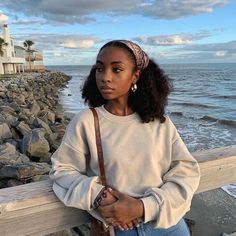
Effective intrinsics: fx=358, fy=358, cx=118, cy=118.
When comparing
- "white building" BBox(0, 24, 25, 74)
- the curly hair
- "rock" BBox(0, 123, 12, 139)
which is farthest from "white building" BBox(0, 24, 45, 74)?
the curly hair

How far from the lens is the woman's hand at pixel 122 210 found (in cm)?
157

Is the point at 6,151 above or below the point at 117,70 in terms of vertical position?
below

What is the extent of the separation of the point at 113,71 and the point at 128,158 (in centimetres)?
43

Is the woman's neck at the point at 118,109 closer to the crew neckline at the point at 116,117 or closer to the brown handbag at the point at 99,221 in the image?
the crew neckline at the point at 116,117

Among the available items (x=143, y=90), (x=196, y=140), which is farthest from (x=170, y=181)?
(x=196, y=140)

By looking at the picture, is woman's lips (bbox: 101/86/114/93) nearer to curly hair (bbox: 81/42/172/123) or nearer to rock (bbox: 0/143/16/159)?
curly hair (bbox: 81/42/172/123)

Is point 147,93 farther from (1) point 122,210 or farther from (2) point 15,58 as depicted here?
(2) point 15,58

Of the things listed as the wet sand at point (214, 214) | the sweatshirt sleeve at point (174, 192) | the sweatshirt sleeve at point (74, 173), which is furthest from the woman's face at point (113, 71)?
the wet sand at point (214, 214)

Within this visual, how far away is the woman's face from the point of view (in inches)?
69.1

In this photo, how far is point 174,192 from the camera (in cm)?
171

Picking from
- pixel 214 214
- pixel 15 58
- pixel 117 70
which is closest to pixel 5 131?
pixel 214 214

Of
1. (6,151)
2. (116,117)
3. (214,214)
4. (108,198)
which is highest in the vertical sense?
(116,117)

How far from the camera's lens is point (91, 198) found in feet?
5.18

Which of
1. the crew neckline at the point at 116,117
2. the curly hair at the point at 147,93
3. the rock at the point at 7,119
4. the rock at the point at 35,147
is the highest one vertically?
the curly hair at the point at 147,93
